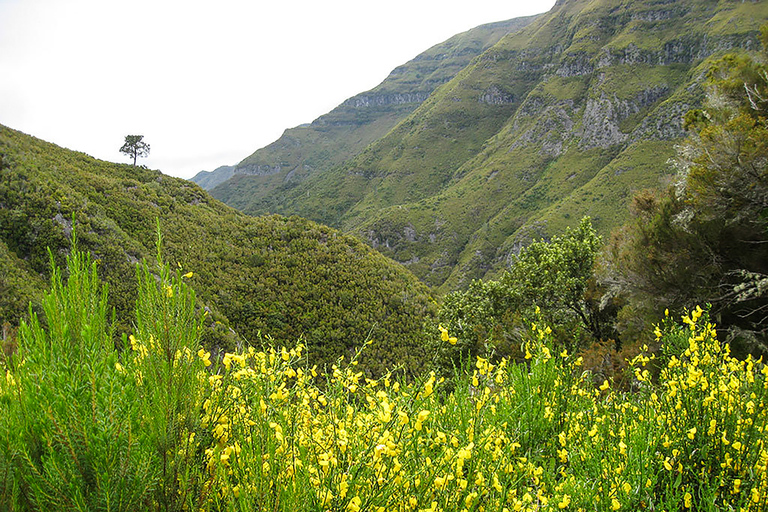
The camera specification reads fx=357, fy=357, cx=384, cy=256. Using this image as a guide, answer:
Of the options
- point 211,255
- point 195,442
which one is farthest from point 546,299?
point 211,255

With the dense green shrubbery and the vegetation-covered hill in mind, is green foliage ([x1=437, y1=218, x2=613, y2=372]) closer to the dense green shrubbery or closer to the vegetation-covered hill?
the vegetation-covered hill

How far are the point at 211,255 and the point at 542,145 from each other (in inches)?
5623

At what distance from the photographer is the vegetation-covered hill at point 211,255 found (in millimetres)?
18172

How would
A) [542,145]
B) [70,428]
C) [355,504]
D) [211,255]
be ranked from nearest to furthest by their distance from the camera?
[70,428] < [355,504] < [211,255] < [542,145]

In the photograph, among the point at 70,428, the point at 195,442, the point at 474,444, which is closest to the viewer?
the point at 70,428

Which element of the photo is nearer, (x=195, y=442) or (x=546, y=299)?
(x=195, y=442)

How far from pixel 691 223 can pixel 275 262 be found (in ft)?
85.1

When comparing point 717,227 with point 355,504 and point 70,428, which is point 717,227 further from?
point 70,428

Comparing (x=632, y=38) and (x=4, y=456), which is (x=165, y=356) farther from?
(x=632, y=38)

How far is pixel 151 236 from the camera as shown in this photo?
78.9 ft

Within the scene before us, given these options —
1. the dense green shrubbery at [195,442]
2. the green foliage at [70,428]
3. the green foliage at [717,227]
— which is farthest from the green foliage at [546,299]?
the green foliage at [70,428]

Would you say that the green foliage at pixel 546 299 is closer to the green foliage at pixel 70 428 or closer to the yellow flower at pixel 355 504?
the yellow flower at pixel 355 504

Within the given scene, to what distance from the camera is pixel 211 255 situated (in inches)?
1065

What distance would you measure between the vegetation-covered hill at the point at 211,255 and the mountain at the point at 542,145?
225 feet
